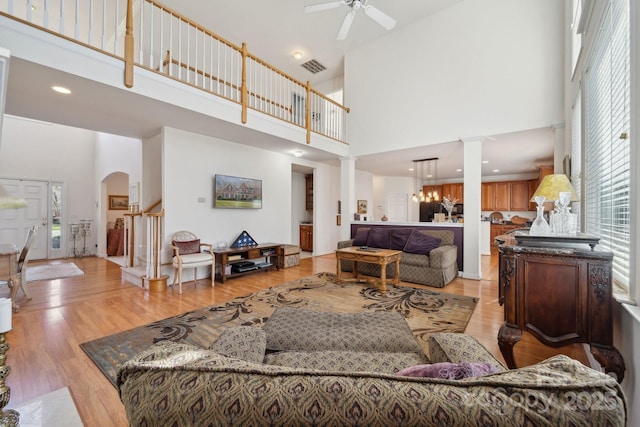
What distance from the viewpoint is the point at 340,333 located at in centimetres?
175

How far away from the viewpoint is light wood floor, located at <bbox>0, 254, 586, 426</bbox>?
6.07 ft

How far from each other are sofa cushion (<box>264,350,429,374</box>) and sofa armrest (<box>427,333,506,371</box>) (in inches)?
4.4

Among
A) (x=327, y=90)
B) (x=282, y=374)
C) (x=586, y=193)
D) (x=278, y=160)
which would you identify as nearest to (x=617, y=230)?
(x=586, y=193)

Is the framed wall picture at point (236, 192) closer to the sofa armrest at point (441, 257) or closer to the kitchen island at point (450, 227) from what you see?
the kitchen island at point (450, 227)

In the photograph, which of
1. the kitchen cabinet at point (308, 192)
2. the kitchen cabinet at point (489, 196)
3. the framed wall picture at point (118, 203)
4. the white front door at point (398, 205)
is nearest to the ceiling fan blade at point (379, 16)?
the kitchen cabinet at point (308, 192)

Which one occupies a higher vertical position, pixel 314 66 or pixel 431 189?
pixel 314 66

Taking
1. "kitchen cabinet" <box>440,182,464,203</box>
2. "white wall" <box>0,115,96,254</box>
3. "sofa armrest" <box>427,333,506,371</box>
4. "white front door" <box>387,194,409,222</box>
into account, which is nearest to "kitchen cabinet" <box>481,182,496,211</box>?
"kitchen cabinet" <box>440,182,464,203</box>

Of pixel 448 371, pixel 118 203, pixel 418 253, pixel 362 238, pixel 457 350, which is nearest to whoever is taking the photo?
pixel 448 371

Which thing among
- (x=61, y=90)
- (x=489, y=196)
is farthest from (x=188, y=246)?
(x=489, y=196)

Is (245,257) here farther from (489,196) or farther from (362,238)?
(489,196)

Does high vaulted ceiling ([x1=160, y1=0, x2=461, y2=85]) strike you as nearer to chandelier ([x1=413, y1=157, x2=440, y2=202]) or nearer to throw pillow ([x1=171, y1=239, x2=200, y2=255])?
chandelier ([x1=413, y1=157, x2=440, y2=202])

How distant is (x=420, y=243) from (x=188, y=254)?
159 inches

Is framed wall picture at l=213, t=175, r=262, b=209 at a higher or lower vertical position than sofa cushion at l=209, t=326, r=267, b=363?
higher

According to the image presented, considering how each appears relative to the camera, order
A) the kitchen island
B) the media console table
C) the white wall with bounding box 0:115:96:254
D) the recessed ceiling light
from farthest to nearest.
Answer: the white wall with bounding box 0:115:96:254 → the kitchen island → the media console table → the recessed ceiling light
